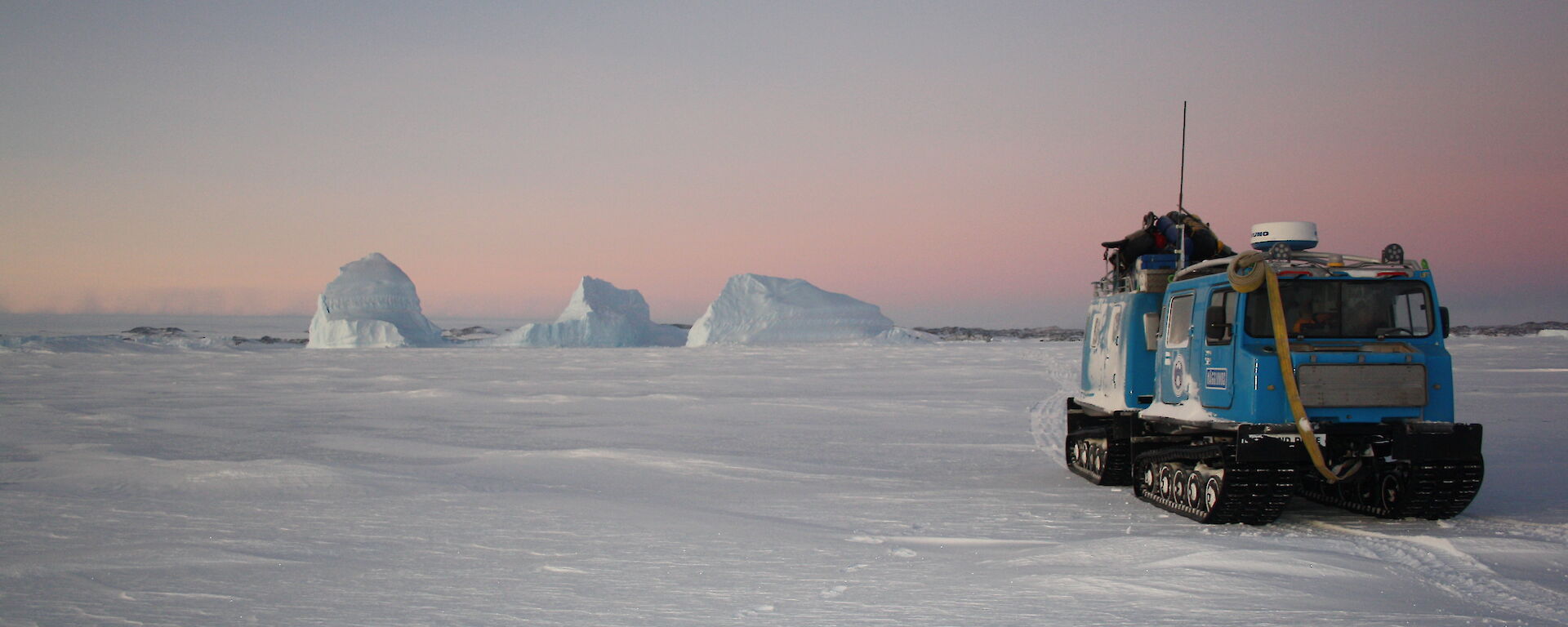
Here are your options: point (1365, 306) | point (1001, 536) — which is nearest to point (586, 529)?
point (1001, 536)

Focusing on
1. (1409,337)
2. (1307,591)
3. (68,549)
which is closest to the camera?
(1307,591)

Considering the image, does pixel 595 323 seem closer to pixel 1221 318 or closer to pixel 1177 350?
pixel 1177 350

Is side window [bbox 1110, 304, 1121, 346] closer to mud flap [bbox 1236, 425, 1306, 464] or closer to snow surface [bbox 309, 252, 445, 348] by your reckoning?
mud flap [bbox 1236, 425, 1306, 464]

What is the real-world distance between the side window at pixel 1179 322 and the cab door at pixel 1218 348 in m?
0.26

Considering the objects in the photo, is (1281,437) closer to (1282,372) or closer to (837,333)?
(1282,372)

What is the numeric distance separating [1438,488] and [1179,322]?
2226mm

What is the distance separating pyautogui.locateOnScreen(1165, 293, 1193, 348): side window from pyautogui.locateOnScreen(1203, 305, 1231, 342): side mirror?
0.56 m

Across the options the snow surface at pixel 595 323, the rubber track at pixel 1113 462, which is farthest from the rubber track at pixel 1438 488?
the snow surface at pixel 595 323

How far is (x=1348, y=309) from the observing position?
7.47 metres

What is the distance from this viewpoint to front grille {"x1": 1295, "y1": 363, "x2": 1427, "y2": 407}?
720 cm

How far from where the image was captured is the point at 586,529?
7094 millimetres

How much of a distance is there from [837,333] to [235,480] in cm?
5171

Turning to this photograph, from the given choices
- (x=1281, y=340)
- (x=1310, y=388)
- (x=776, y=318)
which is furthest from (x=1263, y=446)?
(x=776, y=318)

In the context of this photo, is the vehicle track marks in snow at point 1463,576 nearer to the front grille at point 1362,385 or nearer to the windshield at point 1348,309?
the front grille at point 1362,385
